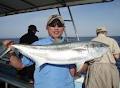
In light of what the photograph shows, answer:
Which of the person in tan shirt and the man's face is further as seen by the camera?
the person in tan shirt

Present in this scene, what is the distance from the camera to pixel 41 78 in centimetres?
341

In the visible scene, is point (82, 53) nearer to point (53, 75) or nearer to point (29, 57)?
point (53, 75)

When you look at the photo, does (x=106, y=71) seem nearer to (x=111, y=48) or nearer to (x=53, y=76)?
(x=111, y=48)

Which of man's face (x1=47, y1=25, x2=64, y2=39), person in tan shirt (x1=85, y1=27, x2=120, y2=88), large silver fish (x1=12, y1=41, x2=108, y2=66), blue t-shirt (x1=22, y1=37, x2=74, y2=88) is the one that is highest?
man's face (x1=47, y1=25, x2=64, y2=39)

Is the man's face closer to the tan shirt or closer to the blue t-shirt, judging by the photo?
the blue t-shirt

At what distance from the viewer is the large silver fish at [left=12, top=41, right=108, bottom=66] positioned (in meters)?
3.31

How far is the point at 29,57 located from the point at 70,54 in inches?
24.1

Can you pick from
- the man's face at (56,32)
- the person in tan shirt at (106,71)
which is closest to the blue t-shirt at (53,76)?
the man's face at (56,32)

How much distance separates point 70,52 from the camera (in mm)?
3375

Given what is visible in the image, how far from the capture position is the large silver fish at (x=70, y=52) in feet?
10.8

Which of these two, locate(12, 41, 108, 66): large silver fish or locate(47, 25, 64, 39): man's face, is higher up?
locate(47, 25, 64, 39): man's face

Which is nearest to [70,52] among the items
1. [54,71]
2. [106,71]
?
[54,71]

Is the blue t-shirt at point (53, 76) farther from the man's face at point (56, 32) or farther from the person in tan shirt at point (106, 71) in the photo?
the person in tan shirt at point (106, 71)

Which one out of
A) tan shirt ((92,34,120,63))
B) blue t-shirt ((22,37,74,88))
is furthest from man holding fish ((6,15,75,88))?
tan shirt ((92,34,120,63))
